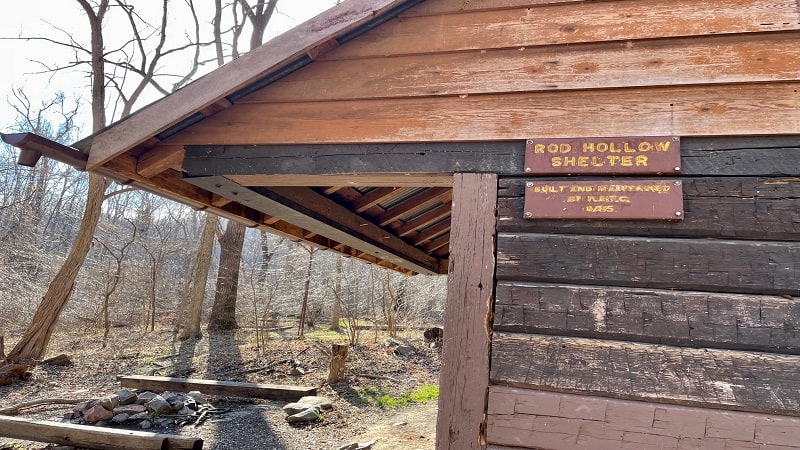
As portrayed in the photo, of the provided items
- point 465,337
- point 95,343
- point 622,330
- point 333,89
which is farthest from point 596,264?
point 95,343

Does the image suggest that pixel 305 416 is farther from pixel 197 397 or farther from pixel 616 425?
pixel 616 425

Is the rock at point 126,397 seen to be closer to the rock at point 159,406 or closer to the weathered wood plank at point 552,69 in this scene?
the rock at point 159,406

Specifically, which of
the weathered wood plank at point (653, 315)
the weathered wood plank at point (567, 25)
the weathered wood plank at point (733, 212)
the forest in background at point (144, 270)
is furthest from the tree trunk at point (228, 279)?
the weathered wood plank at point (733, 212)

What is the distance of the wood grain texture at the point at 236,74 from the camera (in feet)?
8.94

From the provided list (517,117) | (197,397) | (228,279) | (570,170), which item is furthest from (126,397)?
(228,279)

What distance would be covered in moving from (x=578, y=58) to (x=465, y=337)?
5.26 ft

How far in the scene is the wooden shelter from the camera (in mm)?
2113

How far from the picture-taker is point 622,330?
2.20m

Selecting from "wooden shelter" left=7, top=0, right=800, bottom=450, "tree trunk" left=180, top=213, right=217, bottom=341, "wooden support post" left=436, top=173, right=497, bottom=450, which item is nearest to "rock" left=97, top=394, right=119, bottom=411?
"wooden shelter" left=7, top=0, right=800, bottom=450

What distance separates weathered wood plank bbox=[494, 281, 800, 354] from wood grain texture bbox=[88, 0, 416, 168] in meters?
1.68

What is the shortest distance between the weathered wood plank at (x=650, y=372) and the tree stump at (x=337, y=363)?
739cm

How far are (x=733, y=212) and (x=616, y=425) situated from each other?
1.10m

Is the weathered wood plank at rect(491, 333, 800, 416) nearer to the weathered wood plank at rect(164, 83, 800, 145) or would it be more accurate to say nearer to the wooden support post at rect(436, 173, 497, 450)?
the wooden support post at rect(436, 173, 497, 450)

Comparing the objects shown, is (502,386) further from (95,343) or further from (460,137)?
(95,343)
